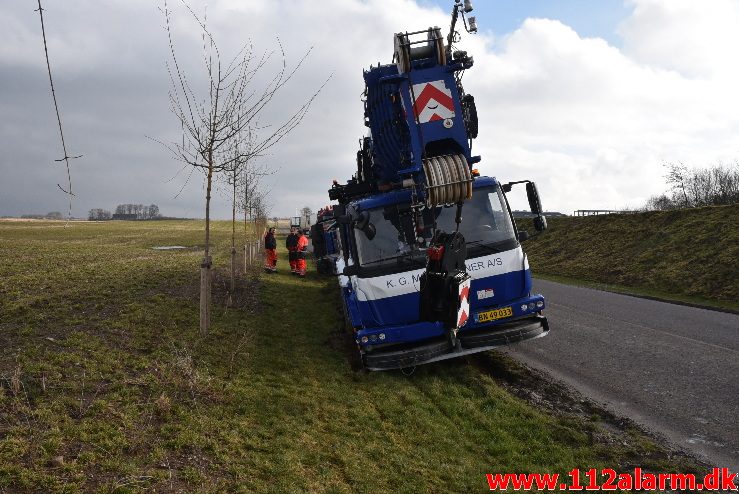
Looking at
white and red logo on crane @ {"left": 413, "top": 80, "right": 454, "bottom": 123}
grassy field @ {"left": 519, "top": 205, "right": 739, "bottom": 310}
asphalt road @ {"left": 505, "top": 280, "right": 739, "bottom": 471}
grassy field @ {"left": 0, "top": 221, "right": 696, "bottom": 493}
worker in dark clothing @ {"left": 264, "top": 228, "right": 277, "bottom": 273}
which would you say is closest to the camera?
grassy field @ {"left": 0, "top": 221, "right": 696, "bottom": 493}

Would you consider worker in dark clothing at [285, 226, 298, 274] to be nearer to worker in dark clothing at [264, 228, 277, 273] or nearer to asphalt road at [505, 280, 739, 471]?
worker in dark clothing at [264, 228, 277, 273]

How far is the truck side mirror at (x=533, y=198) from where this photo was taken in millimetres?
7984

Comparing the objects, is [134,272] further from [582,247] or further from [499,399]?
[582,247]

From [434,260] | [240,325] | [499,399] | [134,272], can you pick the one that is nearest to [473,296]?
[499,399]

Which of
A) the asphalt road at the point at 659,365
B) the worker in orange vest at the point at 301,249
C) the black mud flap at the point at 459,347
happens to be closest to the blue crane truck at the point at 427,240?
the black mud flap at the point at 459,347

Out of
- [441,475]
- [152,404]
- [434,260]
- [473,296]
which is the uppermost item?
[434,260]

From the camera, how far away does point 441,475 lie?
15.1 feet

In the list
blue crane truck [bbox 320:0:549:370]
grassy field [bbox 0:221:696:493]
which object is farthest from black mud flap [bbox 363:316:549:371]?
grassy field [bbox 0:221:696:493]

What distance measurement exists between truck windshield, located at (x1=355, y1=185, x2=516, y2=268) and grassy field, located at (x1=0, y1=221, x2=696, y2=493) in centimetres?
178

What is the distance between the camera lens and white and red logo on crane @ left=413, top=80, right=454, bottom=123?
23.6 feet

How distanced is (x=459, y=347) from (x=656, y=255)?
750 inches

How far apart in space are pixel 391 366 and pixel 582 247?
24798 mm

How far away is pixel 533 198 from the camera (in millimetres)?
8000

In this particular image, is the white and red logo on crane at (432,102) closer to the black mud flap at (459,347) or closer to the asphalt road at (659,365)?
the black mud flap at (459,347)
